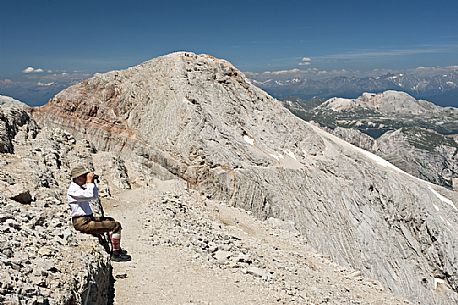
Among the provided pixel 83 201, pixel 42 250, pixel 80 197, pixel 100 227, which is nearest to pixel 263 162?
pixel 100 227

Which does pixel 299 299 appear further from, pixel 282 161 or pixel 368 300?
pixel 282 161

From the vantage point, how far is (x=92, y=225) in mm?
13305

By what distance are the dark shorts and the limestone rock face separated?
65.7 feet

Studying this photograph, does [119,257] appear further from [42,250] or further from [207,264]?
[42,250]

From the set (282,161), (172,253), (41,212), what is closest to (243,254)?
(172,253)

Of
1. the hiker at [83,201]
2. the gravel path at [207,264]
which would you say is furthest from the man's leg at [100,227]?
the gravel path at [207,264]

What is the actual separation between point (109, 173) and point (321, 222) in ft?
57.6

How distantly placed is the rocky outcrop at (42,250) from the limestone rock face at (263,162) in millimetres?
16444

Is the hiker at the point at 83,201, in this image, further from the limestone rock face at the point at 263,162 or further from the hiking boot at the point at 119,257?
the limestone rock face at the point at 263,162

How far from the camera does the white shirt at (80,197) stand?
1287 centimetres

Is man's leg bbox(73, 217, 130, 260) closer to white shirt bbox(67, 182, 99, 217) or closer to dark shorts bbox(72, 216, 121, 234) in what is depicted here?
dark shorts bbox(72, 216, 121, 234)

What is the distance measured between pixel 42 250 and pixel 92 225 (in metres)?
3.45

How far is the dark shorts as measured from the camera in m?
13.1

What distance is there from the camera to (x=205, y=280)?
1455 centimetres
